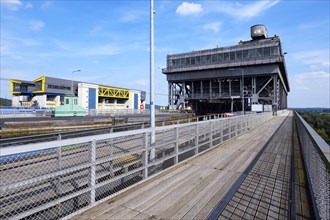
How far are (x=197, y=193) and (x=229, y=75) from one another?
63.0m

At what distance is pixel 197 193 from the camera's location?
4832 millimetres

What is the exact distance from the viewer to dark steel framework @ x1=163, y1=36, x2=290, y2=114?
58.4 metres

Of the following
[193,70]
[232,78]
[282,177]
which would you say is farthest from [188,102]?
[282,177]

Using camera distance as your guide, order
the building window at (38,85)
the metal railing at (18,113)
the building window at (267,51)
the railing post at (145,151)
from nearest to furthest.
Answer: the railing post at (145,151) → the metal railing at (18,113) → the building window at (267,51) → the building window at (38,85)

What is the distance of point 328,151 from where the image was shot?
3373 millimetres

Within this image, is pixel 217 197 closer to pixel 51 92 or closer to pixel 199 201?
pixel 199 201

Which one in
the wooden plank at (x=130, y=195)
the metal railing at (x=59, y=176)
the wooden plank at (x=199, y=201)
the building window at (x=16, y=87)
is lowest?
the wooden plank at (x=199, y=201)

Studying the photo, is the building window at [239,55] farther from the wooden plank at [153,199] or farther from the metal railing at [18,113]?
the wooden plank at [153,199]

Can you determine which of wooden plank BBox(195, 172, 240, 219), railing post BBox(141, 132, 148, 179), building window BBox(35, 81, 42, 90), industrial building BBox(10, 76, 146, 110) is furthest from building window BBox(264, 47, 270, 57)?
building window BBox(35, 81, 42, 90)

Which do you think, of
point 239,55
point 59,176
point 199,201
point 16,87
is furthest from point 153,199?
point 16,87

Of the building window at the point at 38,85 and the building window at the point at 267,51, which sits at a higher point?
the building window at the point at 267,51

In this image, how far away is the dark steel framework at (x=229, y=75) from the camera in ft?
192

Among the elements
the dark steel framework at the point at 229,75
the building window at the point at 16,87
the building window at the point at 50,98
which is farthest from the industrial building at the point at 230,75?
the building window at the point at 16,87

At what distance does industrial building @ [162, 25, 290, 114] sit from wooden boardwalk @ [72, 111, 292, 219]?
4634cm
